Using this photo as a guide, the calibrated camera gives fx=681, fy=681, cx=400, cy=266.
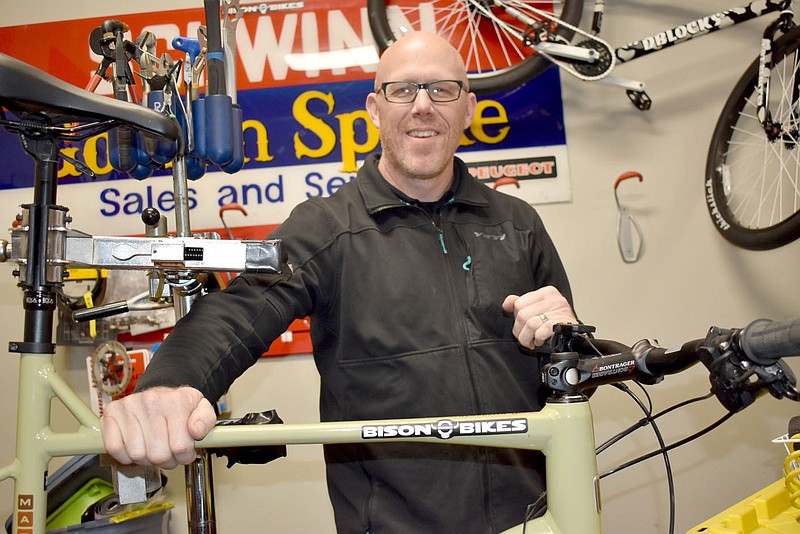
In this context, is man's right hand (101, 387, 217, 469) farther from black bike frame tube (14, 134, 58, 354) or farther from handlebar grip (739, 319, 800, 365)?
handlebar grip (739, 319, 800, 365)

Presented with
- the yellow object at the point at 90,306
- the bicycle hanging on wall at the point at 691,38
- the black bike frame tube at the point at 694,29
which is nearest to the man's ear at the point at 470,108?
the bicycle hanging on wall at the point at 691,38

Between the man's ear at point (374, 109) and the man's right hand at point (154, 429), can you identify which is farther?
the man's ear at point (374, 109)

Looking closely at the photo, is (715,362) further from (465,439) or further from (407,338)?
(407,338)

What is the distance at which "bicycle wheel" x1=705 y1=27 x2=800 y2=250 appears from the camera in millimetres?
2428

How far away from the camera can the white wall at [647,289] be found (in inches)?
98.6

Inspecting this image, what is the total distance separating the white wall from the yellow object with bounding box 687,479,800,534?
1413 mm

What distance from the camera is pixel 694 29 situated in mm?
2438

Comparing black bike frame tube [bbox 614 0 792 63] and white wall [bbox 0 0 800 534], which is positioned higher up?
black bike frame tube [bbox 614 0 792 63]

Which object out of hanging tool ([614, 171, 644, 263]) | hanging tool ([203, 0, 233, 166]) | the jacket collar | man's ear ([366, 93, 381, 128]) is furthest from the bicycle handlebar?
hanging tool ([614, 171, 644, 263])

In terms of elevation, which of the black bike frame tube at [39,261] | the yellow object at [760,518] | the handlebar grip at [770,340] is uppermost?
the black bike frame tube at [39,261]

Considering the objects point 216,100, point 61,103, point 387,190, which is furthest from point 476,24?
point 61,103

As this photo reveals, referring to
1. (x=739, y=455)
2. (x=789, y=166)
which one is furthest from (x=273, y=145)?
(x=739, y=455)

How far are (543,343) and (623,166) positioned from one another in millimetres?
1729

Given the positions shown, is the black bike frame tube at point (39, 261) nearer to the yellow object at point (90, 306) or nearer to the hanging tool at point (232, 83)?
the hanging tool at point (232, 83)
